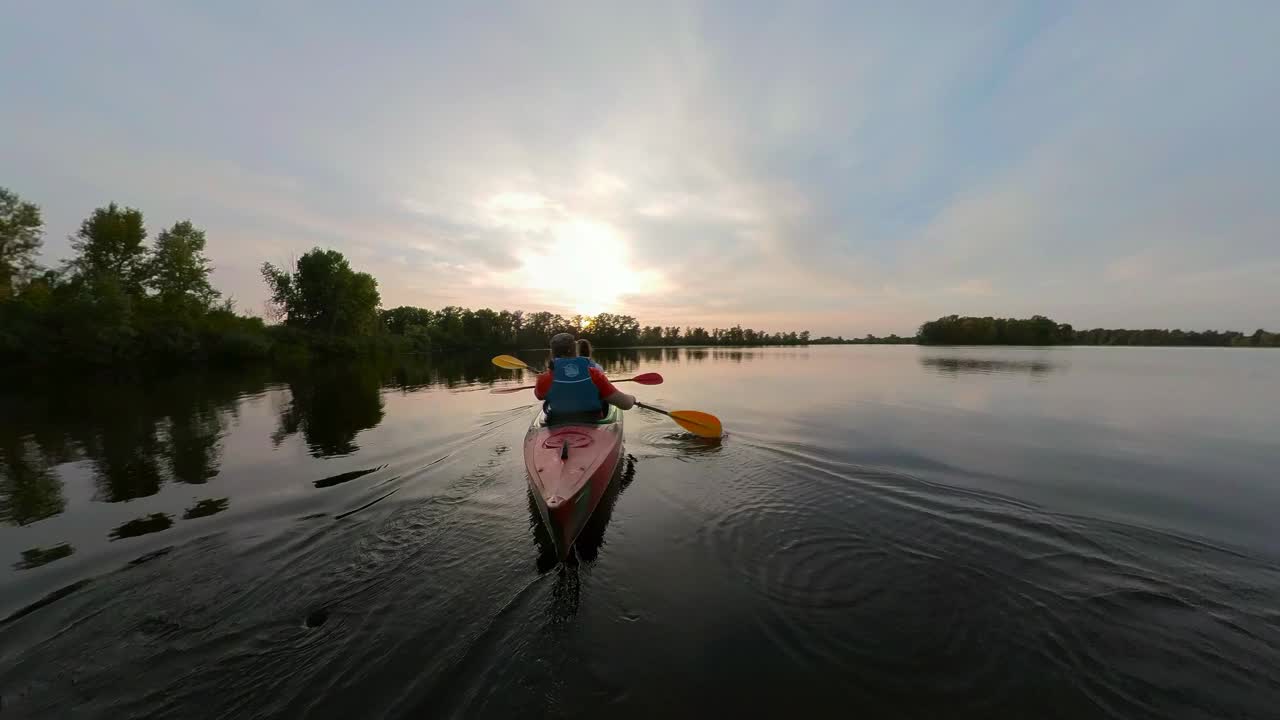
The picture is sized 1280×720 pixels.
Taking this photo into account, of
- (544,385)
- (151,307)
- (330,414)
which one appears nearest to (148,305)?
(151,307)

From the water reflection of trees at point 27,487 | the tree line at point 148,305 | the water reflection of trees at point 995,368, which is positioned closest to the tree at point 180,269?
the tree line at point 148,305

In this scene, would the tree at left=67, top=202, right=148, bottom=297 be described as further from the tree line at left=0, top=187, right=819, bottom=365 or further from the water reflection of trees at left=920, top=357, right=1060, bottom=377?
the water reflection of trees at left=920, top=357, right=1060, bottom=377

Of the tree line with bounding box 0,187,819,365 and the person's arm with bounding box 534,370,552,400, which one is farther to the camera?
the tree line with bounding box 0,187,819,365

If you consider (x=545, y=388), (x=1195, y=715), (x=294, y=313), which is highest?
(x=294, y=313)

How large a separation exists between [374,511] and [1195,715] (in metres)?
7.33

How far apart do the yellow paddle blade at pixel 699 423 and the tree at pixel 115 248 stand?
46.7 m

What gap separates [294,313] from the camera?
160 feet

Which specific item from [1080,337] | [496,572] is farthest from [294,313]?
[1080,337]

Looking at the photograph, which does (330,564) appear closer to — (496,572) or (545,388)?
(496,572)

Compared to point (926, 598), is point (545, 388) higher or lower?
higher

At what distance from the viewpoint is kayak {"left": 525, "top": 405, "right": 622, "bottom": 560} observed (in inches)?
158

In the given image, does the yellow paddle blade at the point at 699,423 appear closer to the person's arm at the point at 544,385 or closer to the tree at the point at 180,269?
the person's arm at the point at 544,385

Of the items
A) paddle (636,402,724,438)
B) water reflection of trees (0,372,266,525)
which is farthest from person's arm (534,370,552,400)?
water reflection of trees (0,372,266,525)

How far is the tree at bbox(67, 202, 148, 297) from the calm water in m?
38.7
